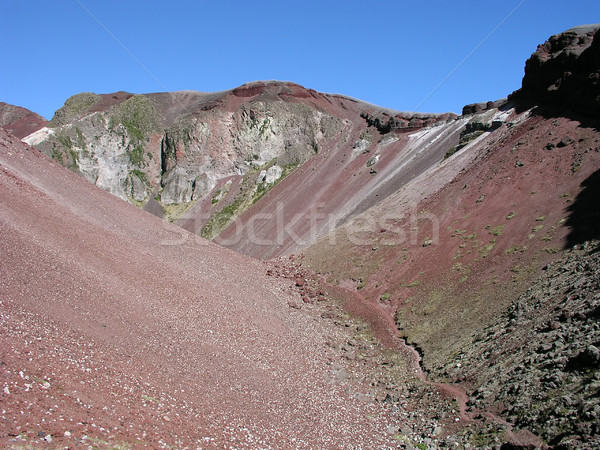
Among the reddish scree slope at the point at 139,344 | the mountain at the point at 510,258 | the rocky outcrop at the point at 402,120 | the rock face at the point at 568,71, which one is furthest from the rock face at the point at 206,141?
the reddish scree slope at the point at 139,344

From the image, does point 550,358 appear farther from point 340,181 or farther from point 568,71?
point 340,181

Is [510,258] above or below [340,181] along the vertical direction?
below

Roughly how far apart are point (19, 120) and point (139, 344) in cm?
10156

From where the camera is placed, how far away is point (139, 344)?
43.0 ft

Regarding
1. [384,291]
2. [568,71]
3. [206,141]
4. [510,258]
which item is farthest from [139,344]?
[206,141]

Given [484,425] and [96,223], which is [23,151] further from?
[484,425]

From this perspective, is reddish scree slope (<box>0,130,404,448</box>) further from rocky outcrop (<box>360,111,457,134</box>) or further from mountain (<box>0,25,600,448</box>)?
rocky outcrop (<box>360,111,457,134</box>)

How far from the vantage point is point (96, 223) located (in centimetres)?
2166

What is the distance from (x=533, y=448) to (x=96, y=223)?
767 inches

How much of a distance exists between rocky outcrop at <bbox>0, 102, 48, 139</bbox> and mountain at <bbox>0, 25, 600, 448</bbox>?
67501mm

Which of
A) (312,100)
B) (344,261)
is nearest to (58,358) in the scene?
(344,261)

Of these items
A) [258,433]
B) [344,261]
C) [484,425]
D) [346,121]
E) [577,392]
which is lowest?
[258,433]

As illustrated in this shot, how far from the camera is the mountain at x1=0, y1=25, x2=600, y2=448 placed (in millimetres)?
11750

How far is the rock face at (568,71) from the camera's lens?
102ft
